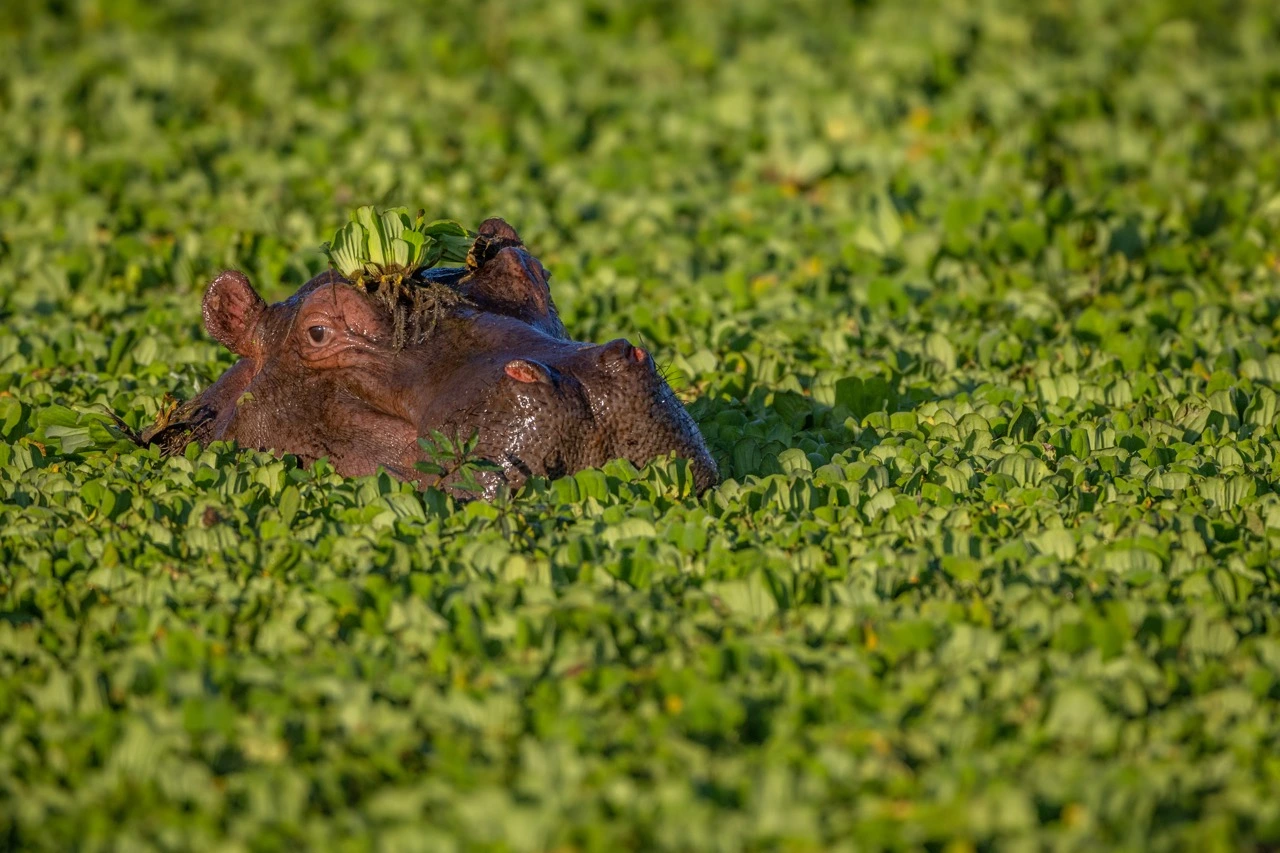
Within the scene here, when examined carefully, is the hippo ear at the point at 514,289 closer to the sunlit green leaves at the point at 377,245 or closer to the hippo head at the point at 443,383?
the hippo head at the point at 443,383

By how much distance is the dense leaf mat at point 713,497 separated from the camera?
3.63 m

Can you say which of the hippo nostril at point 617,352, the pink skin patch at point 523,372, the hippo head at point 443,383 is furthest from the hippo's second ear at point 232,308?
the hippo nostril at point 617,352

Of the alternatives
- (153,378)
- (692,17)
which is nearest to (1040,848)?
(153,378)

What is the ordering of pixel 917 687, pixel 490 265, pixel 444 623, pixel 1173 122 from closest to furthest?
1. pixel 917 687
2. pixel 444 623
3. pixel 490 265
4. pixel 1173 122

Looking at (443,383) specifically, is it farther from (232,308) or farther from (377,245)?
(232,308)

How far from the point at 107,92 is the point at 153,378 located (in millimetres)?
4477

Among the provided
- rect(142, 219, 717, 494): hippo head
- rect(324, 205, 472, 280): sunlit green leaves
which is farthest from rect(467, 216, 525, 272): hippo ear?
rect(324, 205, 472, 280): sunlit green leaves

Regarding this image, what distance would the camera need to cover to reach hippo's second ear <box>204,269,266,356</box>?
5.60 m

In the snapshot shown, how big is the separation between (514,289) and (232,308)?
0.96 m

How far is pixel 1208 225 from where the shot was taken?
8578 millimetres

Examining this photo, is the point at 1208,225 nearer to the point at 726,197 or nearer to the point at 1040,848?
the point at 726,197

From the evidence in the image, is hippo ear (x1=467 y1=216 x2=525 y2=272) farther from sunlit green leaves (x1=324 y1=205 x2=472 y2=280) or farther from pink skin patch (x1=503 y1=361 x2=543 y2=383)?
pink skin patch (x1=503 y1=361 x2=543 y2=383)

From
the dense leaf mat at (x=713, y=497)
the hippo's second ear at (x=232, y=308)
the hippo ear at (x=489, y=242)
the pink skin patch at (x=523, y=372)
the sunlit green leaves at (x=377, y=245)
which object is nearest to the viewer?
the dense leaf mat at (x=713, y=497)

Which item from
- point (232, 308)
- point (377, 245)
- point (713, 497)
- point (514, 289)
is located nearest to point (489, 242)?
point (514, 289)
